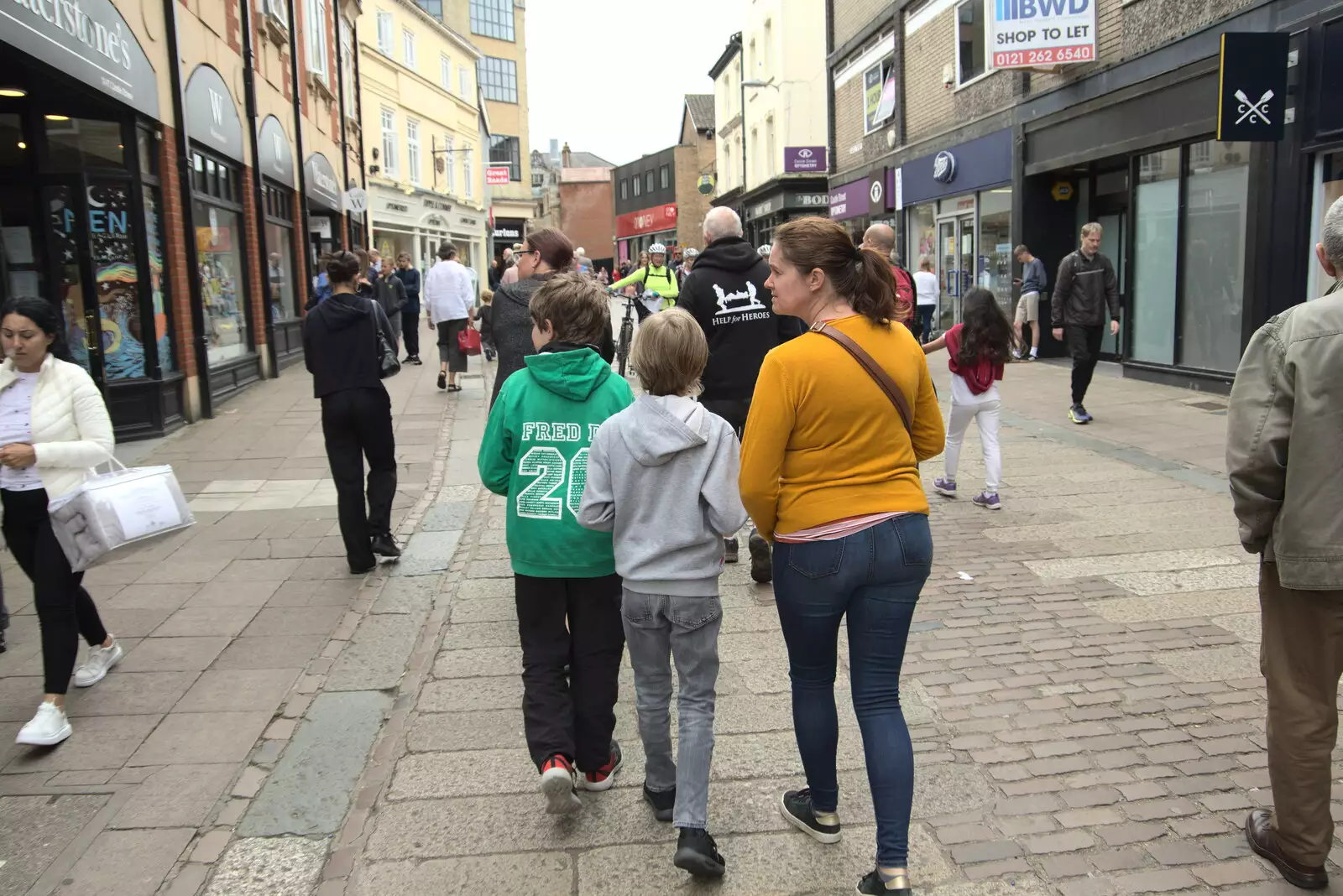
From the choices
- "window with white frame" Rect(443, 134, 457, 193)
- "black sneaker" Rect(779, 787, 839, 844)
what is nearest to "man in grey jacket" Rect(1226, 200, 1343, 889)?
"black sneaker" Rect(779, 787, 839, 844)

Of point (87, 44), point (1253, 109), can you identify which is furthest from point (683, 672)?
point (1253, 109)

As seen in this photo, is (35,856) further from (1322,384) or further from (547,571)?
(1322,384)

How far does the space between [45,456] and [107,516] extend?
33cm

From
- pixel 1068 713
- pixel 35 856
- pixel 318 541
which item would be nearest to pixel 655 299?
pixel 318 541

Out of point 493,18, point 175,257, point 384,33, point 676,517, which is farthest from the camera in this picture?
point 493,18

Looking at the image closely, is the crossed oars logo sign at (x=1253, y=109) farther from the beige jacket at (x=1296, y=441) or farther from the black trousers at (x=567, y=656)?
the black trousers at (x=567, y=656)

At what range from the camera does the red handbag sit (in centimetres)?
1215

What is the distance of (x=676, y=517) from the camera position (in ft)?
9.53

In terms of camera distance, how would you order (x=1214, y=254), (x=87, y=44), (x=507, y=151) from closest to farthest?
(x=87, y=44), (x=1214, y=254), (x=507, y=151)

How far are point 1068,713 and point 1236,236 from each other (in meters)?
9.07

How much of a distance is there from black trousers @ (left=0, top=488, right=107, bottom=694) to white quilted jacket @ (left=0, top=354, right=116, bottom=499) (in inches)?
5.1

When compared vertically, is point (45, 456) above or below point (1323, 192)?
below

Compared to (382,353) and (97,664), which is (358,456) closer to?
(382,353)

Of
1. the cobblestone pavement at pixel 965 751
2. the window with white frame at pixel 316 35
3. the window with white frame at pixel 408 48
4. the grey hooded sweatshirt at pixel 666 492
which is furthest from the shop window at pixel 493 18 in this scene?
the grey hooded sweatshirt at pixel 666 492
